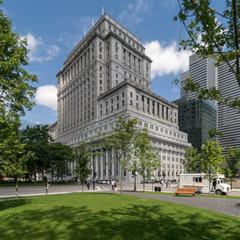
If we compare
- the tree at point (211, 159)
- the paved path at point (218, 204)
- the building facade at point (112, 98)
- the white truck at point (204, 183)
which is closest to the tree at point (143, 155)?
the white truck at point (204, 183)

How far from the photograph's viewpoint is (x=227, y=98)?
1002 centimetres

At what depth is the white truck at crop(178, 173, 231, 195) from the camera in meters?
45.8

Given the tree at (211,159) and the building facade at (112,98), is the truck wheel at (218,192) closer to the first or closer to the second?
the tree at (211,159)

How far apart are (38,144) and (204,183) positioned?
52.9 meters

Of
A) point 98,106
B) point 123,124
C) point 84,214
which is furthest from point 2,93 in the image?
point 98,106

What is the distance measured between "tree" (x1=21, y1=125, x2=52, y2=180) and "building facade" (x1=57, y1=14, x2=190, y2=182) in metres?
34.5

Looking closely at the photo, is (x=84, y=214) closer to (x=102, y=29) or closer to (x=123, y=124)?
(x=123, y=124)

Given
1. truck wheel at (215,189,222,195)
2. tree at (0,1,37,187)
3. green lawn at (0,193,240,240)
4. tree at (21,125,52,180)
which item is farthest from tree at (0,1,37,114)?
tree at (21,125,52,180)

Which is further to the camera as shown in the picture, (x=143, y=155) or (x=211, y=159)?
(x=143, y=155)

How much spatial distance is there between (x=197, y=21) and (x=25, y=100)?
533 inches

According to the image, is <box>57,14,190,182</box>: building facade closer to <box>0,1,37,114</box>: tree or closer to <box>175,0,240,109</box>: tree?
<box>0,1,37,114</box>: tree

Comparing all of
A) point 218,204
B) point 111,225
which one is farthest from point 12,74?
point 218,204

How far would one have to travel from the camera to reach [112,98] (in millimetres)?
144000

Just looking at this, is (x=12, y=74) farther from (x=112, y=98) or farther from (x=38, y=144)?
(x=112, y=98)
